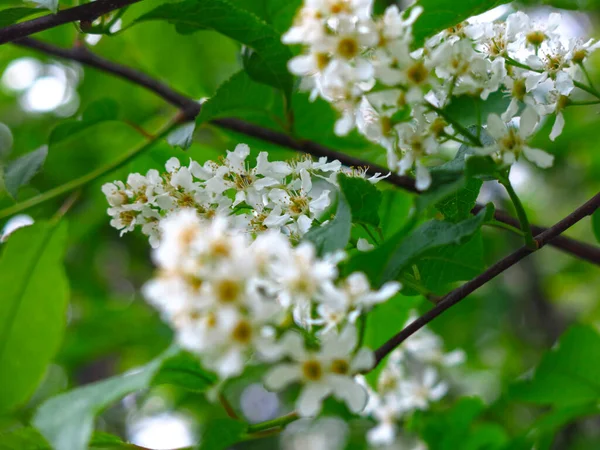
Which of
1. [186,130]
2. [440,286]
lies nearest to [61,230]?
[186,130]

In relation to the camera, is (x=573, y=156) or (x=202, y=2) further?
(x=573, y=156)

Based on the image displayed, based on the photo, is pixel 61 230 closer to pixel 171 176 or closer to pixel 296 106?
pixel 296 106

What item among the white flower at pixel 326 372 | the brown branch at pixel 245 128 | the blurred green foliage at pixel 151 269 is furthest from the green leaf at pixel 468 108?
the white flower at pixel 326 372

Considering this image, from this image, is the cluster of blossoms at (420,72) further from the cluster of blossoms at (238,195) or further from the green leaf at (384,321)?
the green leaf at (384,321)

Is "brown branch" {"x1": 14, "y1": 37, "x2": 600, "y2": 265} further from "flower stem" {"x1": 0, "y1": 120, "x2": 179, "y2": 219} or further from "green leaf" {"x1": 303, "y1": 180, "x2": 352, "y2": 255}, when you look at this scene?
"green leaf" {"x1": 303, "y1": 180, "x2": 352, "y2": 255}

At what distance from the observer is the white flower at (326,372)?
63cm

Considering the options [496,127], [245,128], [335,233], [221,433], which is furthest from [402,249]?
[245,128]

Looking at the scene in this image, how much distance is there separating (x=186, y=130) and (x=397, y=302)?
0.53 metres

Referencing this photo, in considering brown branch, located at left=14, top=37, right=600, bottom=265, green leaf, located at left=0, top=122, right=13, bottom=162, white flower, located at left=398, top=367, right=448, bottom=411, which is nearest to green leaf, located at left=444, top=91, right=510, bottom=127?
brown branch, located at left=14, top=37, right=600, bottom=265

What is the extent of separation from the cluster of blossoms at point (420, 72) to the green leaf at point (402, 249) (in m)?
0.06

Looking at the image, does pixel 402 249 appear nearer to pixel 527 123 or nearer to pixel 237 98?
pixel 527 123

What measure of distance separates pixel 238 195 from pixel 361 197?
154mm

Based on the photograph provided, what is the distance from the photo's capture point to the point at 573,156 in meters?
2.95

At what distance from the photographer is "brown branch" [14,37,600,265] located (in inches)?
48.7
